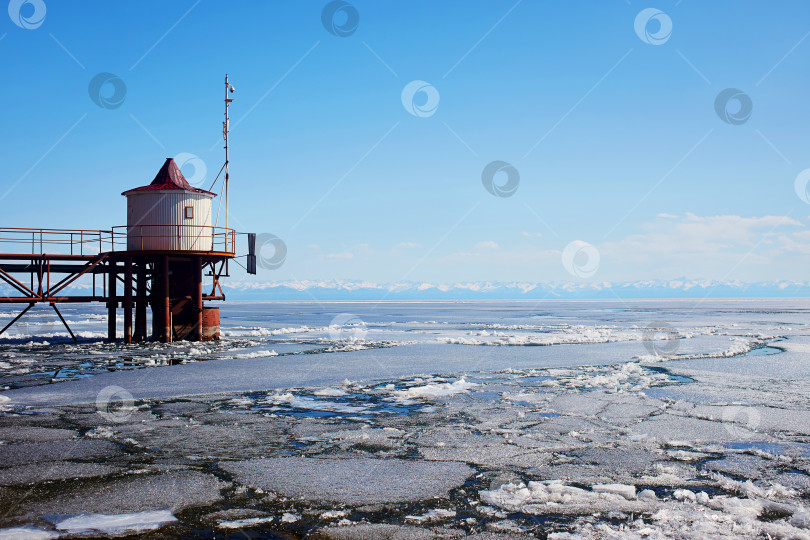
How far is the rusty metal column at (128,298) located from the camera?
24.4m

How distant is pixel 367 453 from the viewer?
7398 mm

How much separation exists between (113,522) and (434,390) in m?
7.90

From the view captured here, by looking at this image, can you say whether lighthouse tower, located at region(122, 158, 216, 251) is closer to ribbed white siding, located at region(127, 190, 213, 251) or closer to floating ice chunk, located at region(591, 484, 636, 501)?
ribbed white siding, located at region(127, 190, 213, 251)

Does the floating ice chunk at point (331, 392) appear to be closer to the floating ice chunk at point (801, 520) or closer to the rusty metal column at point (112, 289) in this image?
the floating ice chunk at point (801, 520)

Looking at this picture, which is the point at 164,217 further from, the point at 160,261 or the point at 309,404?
the point at 309,404

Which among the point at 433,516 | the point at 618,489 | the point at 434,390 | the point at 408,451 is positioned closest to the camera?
the point at 433,516

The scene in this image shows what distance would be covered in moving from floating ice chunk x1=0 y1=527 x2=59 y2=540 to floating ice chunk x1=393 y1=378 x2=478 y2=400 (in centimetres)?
723

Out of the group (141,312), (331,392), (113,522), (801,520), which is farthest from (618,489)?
(141,312)

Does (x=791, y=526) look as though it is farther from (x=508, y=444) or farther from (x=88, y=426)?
(x=88, y=426)

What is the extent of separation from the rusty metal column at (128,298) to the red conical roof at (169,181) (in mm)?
2940

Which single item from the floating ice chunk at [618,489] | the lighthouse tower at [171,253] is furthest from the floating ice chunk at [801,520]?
the lighthouse tower at [171,253]

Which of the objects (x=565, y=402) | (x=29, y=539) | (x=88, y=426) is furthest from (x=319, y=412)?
(x=29, y=539)

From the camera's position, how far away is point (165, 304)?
80.3 feet

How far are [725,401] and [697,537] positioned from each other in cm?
695
